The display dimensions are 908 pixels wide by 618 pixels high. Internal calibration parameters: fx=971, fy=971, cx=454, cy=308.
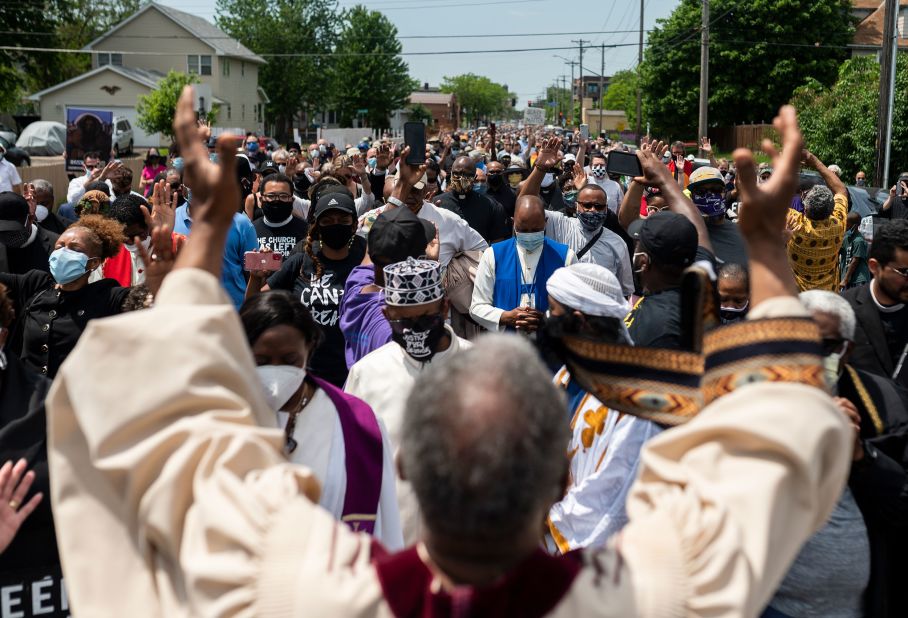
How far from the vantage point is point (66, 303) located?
5.72 m

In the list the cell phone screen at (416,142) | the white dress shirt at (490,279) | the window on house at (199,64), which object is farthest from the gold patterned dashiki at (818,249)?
the window on house at (199,64)

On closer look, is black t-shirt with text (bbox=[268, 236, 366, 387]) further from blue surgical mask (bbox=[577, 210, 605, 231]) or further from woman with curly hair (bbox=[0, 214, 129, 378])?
blue surgical mask (bbox=[577, 210, 605, 231])

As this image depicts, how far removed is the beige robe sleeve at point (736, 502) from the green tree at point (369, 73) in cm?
9177

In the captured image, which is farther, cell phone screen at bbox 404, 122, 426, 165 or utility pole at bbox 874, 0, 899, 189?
utility pole at bbox 874, 0, 899, 189

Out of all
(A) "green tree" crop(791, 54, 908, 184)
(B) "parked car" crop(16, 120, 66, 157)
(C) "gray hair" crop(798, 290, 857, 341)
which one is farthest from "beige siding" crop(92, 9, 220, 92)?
(C) "gray hair" crop(798, 290, 857, 341)

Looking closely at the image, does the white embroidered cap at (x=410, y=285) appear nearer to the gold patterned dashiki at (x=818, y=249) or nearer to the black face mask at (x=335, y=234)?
the black face mask at (x=335, y=234)

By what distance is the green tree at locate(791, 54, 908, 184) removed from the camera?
24.5 meters

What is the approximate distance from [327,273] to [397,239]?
1.07 m

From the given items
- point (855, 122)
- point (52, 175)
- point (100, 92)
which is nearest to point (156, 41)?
point (100, 92)

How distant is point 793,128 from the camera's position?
1.87 metres

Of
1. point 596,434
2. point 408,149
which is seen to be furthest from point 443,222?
point 596,434

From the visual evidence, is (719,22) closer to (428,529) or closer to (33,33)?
(33,33)

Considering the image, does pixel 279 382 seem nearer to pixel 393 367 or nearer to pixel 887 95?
pixel 393 367

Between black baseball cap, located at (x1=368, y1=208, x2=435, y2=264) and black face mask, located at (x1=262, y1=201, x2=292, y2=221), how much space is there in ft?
11.2
